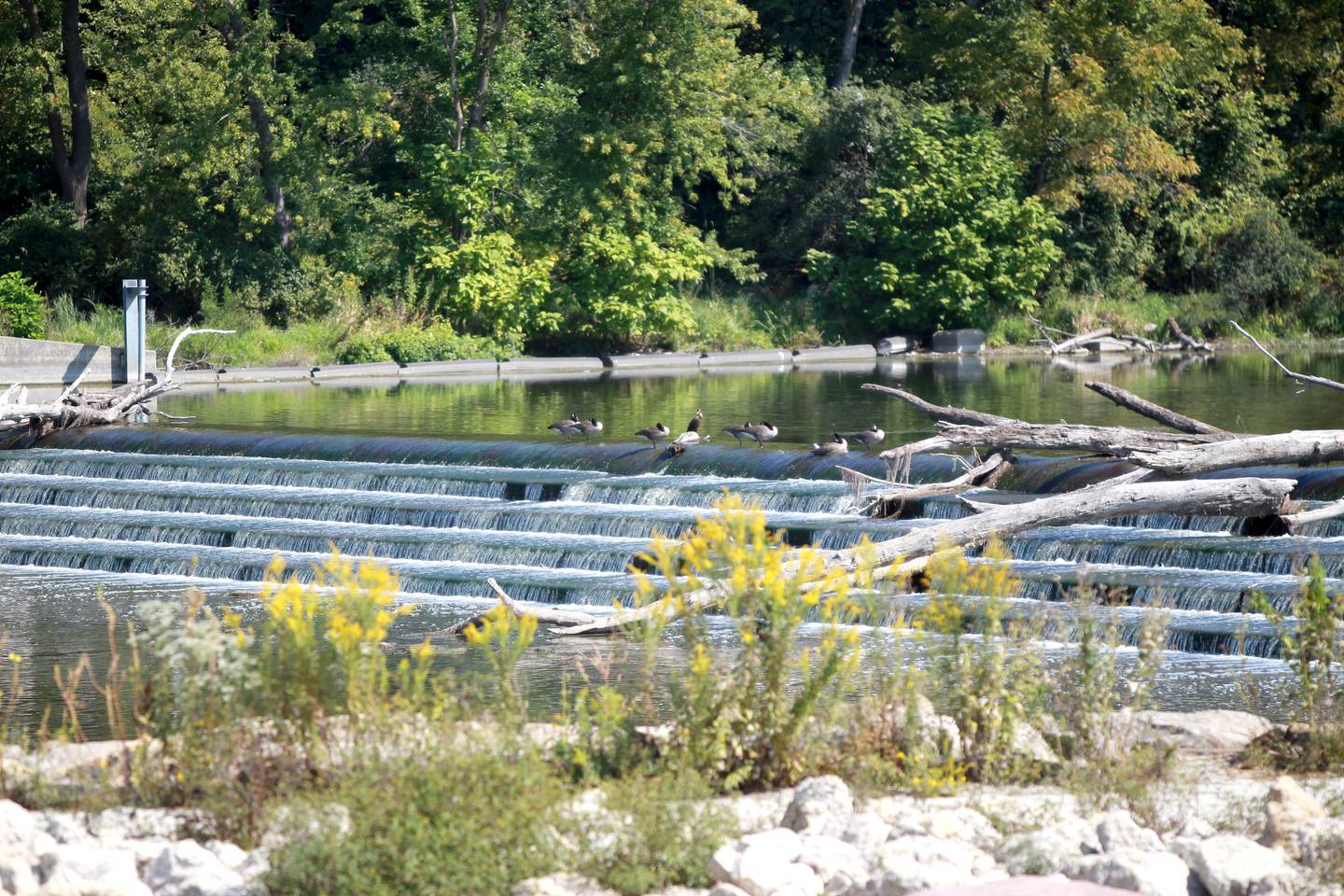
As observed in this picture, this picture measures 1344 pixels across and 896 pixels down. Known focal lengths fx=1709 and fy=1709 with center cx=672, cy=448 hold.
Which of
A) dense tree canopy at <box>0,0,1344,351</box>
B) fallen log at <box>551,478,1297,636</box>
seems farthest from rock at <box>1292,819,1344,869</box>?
dense tree canopy at <box>0,0,1344,351</box>

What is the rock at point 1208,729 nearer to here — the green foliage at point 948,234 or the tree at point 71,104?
the green foliage at point 948,234

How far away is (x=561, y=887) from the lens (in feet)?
19.5

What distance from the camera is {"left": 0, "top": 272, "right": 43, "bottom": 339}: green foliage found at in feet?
96.1

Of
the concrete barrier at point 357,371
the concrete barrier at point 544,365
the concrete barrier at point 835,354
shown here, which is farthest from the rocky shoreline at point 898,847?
the concrete barrier at point 835,354

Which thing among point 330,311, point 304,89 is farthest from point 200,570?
point 304,89

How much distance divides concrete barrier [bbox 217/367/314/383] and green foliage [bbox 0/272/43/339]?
340 cm

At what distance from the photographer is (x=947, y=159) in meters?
36.3

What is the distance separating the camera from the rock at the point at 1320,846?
6098 millimetres

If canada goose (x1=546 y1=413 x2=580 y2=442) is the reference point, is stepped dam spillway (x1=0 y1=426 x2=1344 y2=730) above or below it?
below

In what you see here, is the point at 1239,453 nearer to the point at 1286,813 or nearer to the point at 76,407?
the point at 1286,813

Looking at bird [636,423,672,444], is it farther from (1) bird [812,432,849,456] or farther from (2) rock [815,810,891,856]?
(2) rock [815,810,891,856]

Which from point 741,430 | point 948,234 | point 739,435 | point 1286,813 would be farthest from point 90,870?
point 948,234

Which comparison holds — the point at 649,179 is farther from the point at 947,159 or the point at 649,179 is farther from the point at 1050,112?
the point at 1050,112

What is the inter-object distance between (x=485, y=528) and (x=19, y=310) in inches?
643
